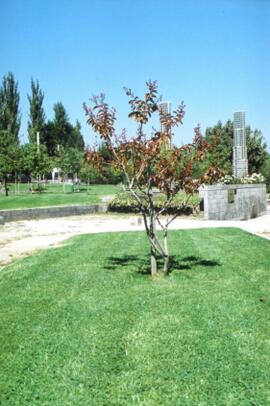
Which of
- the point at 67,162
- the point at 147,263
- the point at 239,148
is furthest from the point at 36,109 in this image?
the point at 147,263

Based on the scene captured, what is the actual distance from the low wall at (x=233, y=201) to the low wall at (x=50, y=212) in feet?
16.9

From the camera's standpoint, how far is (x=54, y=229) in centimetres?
1537

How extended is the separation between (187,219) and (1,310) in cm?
1354

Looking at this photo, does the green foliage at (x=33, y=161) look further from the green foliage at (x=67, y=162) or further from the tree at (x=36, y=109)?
the tree at (x=36, y=109)

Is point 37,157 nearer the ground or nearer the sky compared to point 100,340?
nearer the sky

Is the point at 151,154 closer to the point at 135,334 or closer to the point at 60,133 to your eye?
the point at 135,334

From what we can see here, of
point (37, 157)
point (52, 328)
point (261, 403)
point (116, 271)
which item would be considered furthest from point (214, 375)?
point (37, 157)

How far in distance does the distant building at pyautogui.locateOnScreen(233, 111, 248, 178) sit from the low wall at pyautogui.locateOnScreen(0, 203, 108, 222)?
37.5ft

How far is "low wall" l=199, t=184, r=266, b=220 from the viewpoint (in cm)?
1825

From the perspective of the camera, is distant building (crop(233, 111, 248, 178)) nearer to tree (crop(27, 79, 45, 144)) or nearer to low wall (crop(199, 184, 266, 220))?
low wall (crop(199, 184, 266, 220))

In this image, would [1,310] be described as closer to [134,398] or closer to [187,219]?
[134,398]

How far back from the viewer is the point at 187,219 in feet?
61.3

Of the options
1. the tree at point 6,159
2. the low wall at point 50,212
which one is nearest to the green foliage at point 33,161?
the tree at point 6,159

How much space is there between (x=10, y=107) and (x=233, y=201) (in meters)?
44.5
